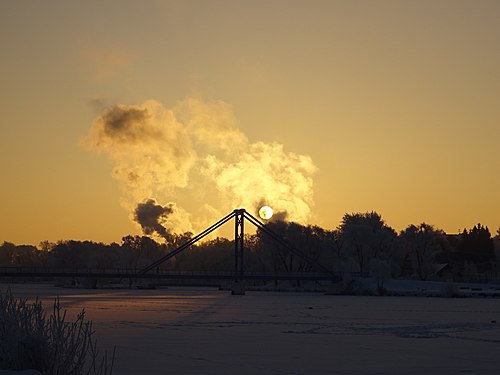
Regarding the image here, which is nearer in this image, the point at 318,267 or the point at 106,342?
the point at 106,342

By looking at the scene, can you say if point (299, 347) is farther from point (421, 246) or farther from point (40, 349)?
point (421, 246)

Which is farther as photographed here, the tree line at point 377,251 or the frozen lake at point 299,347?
the tree line at point 377,251

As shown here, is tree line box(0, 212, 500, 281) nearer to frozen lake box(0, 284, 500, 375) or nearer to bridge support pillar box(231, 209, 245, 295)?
bridge support pillar box(231, 209, 245, 295)

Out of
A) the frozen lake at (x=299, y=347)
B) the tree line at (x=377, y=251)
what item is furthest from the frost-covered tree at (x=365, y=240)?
the frozen lake at (x=299, y=347)

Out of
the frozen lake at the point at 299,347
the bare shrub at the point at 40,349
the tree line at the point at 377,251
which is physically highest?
the tree line at the point at 377,251

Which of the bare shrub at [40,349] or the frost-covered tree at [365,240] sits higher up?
the frost-covered tree at [365,240]

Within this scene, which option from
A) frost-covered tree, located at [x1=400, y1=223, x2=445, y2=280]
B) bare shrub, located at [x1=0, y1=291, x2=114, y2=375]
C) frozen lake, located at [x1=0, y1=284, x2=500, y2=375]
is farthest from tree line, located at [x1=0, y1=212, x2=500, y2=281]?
bare shrub, located at [x1=0, y1=291, x2=114, y2=375]

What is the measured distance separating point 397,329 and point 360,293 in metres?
70.9

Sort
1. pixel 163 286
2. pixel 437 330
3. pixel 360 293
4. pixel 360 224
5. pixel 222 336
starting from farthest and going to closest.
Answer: pixel 163 286
pixel 360 224
pixel 360 293
pixel 437 330
pixel 222 336

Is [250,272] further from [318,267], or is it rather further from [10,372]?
[10,372]

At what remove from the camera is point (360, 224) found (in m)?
119

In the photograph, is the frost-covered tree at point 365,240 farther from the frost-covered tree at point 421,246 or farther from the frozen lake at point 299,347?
the frozen lake at point 299,347

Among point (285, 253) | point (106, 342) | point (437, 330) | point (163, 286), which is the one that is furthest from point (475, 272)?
point (106, 342)

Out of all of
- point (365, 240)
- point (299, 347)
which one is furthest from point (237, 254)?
point (299, 347)
